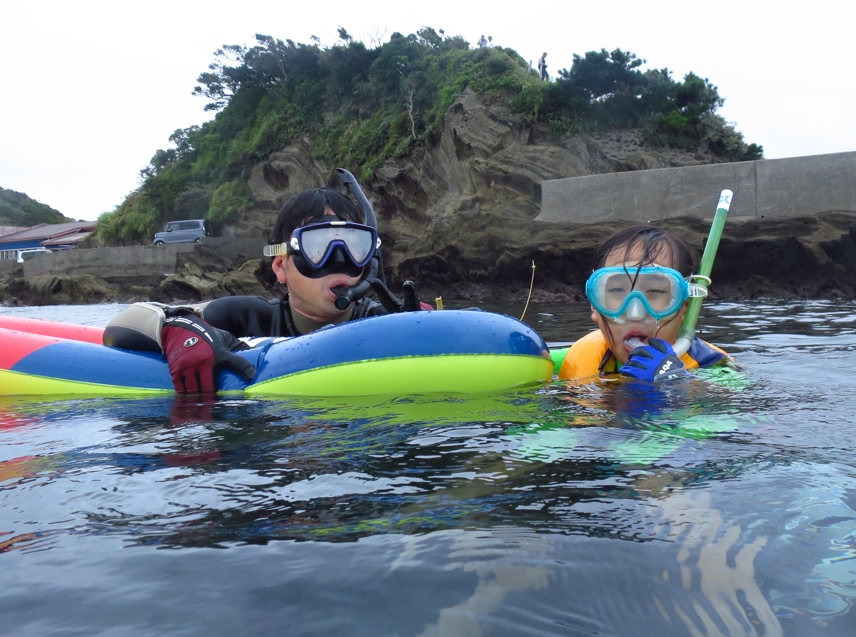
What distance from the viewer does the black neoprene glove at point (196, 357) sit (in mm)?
3211

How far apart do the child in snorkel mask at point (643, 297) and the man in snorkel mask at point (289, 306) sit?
1.02 m

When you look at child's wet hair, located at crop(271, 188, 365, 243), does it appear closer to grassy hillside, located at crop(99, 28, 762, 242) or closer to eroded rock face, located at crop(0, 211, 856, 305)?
eroded rock face, located at crop(0, 211, 856, 305)

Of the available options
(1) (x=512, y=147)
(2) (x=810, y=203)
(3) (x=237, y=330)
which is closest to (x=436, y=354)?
(3) (x=237, y=330)

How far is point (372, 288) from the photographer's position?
3719 mm

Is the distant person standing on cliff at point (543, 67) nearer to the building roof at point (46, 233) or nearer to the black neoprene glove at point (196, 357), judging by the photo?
the black neoprene glove at point (196, 357)

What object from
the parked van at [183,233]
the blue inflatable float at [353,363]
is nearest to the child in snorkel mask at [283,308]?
the blue inflatable float at [353,363]

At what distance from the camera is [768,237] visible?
12.1 m

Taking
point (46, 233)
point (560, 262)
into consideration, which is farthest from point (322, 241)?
point (46, 233)

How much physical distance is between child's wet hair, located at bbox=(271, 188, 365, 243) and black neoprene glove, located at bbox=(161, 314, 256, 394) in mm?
705

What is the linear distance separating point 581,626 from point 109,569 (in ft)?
2.73

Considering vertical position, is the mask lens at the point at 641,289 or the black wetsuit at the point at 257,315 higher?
the mask lens at the point at 641,289

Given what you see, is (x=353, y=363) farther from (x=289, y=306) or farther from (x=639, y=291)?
(x=639, y=291)

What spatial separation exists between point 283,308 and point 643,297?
1949 mm

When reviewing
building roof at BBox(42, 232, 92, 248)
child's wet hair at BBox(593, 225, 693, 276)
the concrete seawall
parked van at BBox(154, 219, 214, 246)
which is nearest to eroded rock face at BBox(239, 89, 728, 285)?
the concrete seawall
